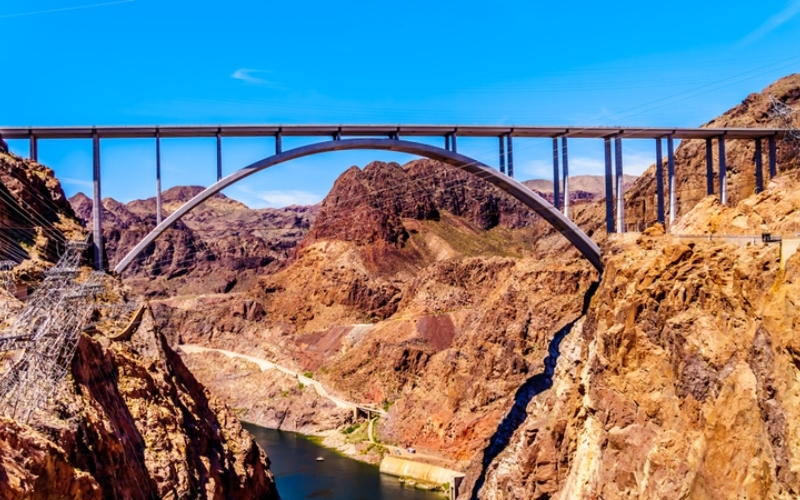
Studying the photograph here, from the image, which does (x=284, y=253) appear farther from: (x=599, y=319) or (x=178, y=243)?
(x=599, y=319)

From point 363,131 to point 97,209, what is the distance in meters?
12.1

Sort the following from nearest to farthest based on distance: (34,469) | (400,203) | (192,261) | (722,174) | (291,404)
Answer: (34,469)
(722,174)
(291,404)
(400,203)
(192,261)

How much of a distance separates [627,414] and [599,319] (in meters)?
5.77

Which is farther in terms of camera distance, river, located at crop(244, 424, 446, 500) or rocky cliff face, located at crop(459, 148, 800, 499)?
river, located at crop(244, 424, 446, 500)

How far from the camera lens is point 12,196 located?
3109 centimetres

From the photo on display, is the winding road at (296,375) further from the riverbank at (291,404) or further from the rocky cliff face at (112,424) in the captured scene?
the rocky cliff face at (112,424)

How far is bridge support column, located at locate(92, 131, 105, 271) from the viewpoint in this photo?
3428 centimetres

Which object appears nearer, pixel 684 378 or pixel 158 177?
pixel 684 378

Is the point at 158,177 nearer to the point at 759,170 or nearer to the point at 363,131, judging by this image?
the point at 363,131

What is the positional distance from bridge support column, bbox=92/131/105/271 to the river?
2370cm

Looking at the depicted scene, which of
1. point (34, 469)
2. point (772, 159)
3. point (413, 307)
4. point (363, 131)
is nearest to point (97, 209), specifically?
point (363, 131)

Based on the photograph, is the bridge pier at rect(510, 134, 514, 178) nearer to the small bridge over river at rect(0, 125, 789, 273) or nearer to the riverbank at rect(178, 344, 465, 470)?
the small bridge over river at rect(0, 125, 789, 273)

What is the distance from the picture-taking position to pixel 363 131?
39781 millimetres

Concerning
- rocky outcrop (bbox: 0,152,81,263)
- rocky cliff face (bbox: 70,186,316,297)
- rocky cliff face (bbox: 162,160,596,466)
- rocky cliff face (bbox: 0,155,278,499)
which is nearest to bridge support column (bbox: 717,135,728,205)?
rocky cliff face (bbox: 162,160,596,466)
